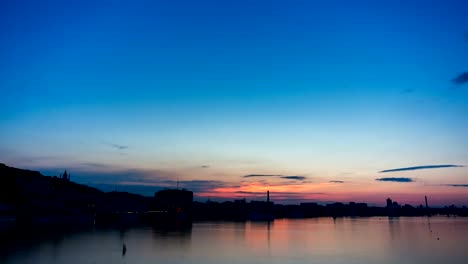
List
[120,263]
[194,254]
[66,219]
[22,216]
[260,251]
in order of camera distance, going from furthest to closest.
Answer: [66,219] → [22,216] → [260,251] → [194,254] → [120,263]

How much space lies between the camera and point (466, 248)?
3356 inches

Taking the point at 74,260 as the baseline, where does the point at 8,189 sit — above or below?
above

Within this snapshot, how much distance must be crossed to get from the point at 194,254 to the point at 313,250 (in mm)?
24878

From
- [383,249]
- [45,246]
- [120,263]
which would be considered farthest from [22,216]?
[383,249]

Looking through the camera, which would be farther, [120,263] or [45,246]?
[45,246]

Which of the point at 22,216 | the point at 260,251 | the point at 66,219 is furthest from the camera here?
the point at 66,219

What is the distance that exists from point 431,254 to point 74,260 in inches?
2426

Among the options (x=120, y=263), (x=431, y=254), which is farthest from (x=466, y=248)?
(x=120, y=263)

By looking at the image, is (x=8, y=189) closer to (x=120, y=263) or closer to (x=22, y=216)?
(x=22, y=216)

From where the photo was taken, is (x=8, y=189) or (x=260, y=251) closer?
(x=260, y=251)

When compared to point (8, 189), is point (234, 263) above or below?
below

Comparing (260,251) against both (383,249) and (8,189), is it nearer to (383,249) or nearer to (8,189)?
(383,249)

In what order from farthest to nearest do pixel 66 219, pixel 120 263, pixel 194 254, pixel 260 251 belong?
pixel 66 219 → pixel 260 251 → pixel 194 254 → pixel 120 263

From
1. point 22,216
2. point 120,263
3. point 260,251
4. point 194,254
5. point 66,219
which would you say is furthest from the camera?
point 66,219
